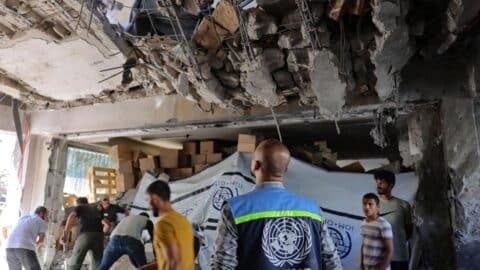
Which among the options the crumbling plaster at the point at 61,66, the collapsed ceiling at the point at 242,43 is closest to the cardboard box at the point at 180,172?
the collapsed ceiling at the point at 242,43

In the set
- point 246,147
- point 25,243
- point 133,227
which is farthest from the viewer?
point 25,243

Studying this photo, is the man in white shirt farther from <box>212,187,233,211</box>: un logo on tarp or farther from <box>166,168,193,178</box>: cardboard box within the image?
<box>212,187,233,211</box>: un logo on tarp

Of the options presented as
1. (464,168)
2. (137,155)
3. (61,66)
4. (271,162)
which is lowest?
(271,162)

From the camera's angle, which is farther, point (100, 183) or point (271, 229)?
point (100, 183)

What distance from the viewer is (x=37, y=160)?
218 inches

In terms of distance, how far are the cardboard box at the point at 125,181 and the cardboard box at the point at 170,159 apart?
558 millimetres

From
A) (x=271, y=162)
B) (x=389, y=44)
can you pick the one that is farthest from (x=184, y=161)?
(x=271, y=162)

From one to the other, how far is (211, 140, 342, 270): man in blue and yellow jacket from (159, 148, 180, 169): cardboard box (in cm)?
360

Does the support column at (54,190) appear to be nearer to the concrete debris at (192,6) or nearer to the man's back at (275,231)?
the concrete debris at (192,6)

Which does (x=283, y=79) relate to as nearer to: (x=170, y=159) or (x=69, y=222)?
(x=170, y=159)

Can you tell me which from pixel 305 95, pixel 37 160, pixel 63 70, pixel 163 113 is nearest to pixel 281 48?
pixel 305 95

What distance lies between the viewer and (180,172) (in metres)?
5.12

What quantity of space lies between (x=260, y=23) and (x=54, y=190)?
4.10 metres

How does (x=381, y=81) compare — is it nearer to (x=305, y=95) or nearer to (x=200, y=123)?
(x=305, y=95)
